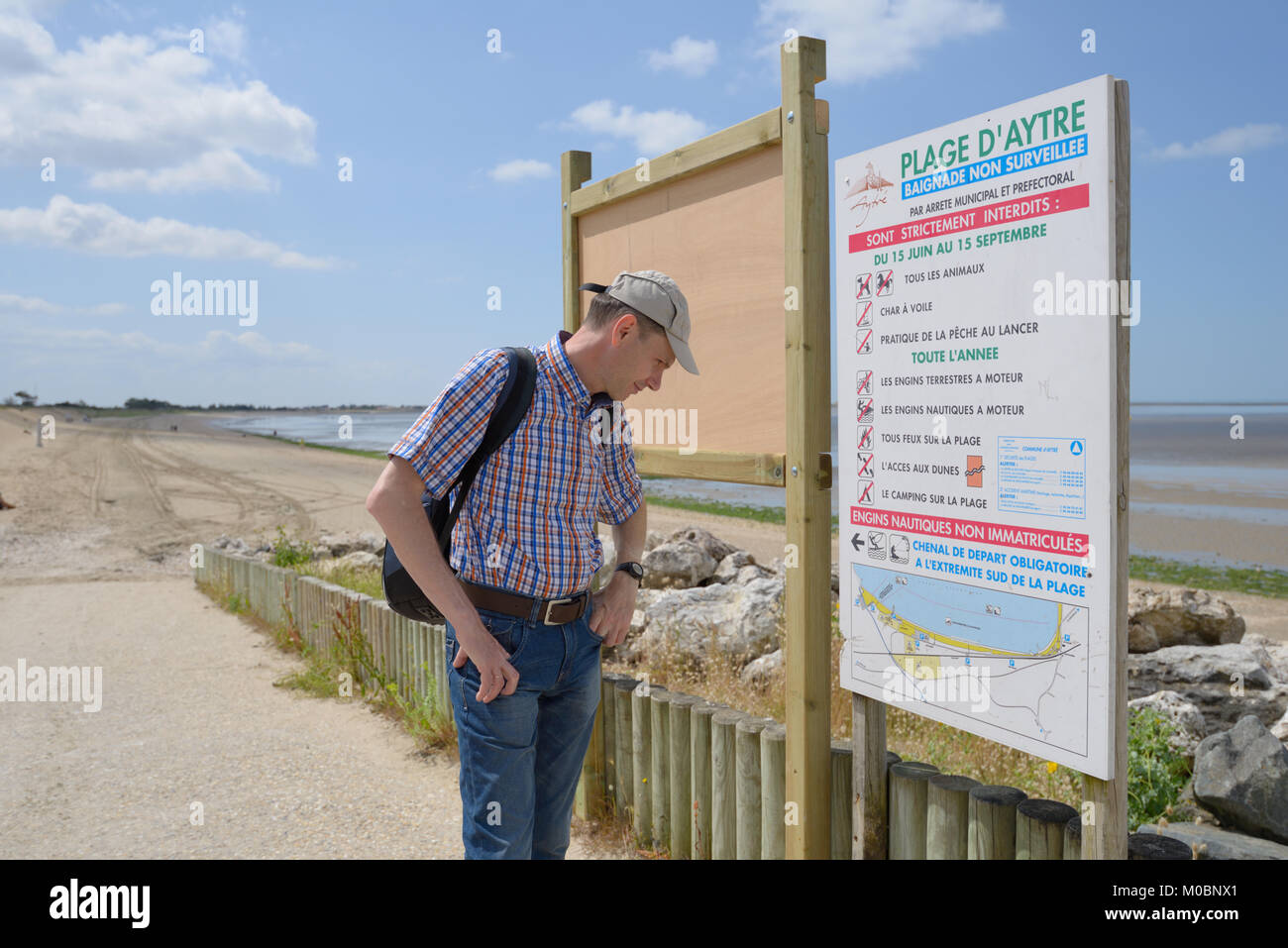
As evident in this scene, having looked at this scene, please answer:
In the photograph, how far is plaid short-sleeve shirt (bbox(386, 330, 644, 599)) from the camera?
2.50m

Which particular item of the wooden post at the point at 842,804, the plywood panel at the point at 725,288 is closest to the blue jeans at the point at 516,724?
the wooden post at the point at 842,804

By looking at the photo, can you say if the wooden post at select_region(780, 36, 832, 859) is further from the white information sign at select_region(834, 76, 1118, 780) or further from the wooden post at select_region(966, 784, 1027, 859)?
the wooden post at select_region(966, 784, 1027, 859)

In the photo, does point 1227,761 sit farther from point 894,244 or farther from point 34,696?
point 34,696

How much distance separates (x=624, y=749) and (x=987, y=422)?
2605 millimetres

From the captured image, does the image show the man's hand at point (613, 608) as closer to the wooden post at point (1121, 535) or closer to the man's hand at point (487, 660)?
the man's hand at point (487, 660)

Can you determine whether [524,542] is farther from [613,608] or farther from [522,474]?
[613,608]

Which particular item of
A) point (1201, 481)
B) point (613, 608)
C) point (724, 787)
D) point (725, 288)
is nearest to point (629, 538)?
point (613, 608)

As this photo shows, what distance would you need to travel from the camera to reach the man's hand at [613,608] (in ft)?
9.47

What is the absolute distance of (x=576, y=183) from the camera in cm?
478

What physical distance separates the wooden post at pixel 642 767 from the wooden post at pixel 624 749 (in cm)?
6

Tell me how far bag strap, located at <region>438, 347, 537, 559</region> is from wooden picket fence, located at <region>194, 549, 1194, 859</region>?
65.2 inches

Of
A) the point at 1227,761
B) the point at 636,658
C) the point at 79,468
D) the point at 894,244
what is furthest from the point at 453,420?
the point at 79,468

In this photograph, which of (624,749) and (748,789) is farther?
(624,749)

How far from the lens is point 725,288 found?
11.8ft
